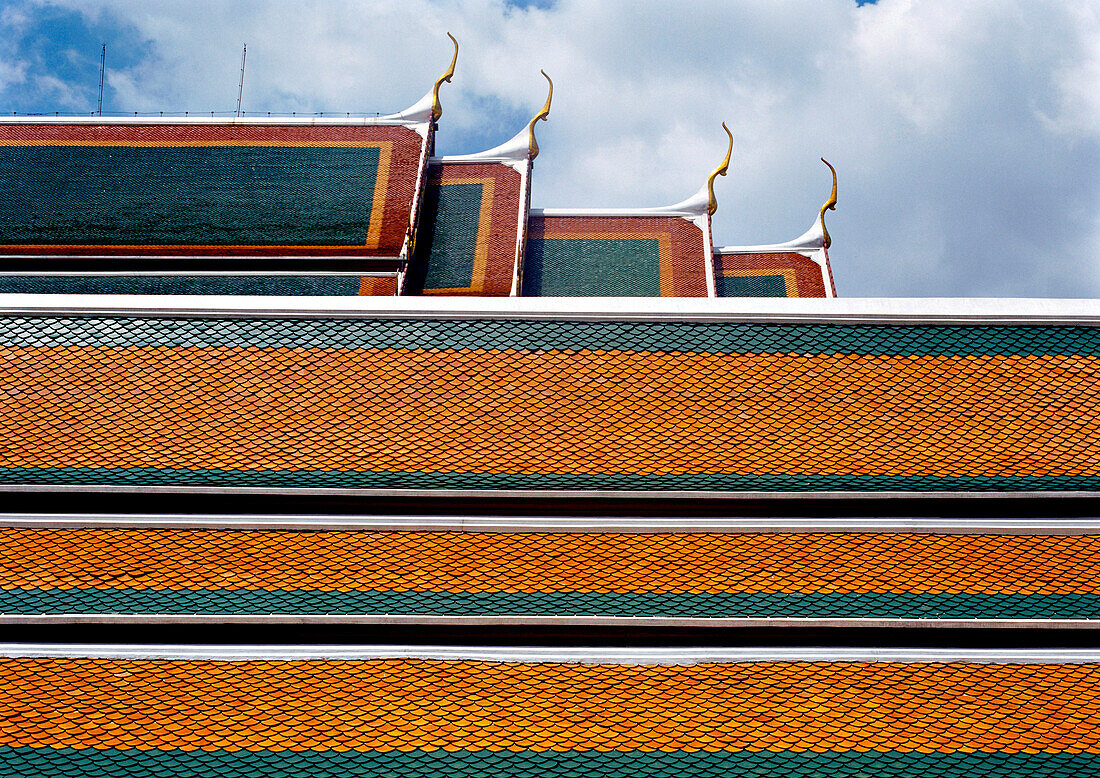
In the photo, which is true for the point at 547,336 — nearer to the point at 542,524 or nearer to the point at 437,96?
the point at 542,524

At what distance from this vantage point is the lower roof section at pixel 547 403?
25.3ft

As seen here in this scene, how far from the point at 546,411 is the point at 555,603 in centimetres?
210

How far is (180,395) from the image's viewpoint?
850 centimetres

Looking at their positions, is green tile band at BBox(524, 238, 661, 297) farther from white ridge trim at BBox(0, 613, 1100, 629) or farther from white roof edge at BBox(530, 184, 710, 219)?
white ridge trim at BBox(0, 613, 1100, 629)

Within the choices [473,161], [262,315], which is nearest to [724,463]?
[262,315]

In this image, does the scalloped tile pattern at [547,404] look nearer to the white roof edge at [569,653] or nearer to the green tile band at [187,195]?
the white roof edge at [569,653]

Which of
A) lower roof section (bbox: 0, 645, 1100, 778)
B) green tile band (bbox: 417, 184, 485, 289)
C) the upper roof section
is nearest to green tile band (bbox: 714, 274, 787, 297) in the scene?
green tile band (bbox: 417, 184, 485, 289)

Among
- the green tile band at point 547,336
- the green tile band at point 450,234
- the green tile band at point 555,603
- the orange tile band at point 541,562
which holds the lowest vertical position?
the green tile band at point 555,603

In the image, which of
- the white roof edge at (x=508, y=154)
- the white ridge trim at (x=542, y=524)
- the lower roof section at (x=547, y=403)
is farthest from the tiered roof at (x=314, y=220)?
the white ridge trim at (x=542, y=524)

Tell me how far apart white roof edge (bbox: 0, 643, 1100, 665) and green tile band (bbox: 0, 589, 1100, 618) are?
0.22 metres

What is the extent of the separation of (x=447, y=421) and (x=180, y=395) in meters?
2.27

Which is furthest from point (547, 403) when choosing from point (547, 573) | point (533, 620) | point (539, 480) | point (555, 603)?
point (533, 620)

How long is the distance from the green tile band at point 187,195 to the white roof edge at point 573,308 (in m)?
8.27

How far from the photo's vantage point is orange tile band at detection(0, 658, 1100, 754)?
5.81 meters
